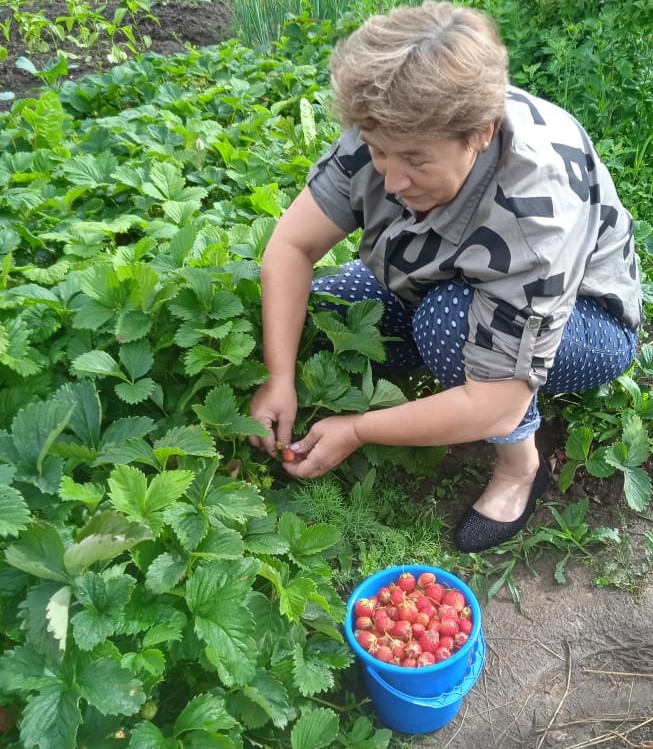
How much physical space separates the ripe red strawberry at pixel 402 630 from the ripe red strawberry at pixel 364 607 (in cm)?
6

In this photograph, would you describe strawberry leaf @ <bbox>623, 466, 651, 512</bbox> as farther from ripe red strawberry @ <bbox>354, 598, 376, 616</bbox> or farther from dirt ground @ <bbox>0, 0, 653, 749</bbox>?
ripe red strawberry @ <bbox>354, 598, 376, 616</bbox>

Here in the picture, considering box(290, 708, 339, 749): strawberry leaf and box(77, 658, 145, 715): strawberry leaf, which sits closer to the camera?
box(77, 658, 145, 715): strawberry leaf

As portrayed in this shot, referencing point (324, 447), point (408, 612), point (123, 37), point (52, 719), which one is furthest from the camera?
point (123, 37)

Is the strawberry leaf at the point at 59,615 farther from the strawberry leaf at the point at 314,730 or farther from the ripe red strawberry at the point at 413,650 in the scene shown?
the ripe red strawberry at the point at 413,650

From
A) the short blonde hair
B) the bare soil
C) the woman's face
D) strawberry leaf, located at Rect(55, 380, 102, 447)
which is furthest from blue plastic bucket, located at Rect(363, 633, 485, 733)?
the bare soil

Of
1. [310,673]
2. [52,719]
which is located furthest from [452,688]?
[52,719]

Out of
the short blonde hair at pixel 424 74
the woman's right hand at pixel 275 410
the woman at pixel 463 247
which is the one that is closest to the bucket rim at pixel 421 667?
the woman at pixel 463 247

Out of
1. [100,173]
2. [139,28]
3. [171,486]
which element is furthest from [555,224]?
[139,28]

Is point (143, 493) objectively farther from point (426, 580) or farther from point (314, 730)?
point (426, 580)

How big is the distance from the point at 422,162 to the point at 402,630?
895 millimetres

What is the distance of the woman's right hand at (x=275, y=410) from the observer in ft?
6.23

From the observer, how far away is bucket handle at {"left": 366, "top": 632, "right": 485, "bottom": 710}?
157 cm

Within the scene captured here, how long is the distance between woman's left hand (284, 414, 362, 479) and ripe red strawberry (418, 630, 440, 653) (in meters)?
0.46

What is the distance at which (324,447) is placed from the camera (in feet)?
6.11
